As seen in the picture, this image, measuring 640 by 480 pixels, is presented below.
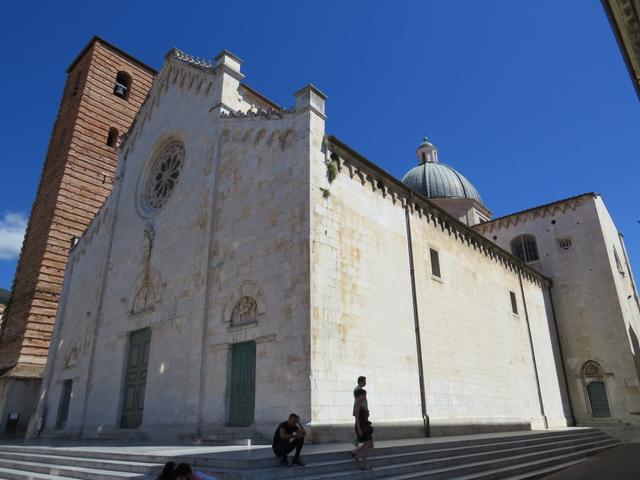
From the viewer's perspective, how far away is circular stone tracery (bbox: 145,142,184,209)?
57.7 ft

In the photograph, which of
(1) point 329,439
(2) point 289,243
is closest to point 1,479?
(1) point 329,439

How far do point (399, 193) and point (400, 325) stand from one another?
4741 mm

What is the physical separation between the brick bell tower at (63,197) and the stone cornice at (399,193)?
16.4 m

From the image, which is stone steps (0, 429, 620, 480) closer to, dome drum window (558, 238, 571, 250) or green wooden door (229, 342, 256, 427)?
green wooden door (229, 342, 256, 427)

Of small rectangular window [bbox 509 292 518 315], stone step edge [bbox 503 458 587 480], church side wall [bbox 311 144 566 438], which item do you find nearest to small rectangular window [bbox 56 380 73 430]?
church side wall [bbox 311 144 566 438]

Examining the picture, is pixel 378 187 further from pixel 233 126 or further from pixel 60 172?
pixel 60 172

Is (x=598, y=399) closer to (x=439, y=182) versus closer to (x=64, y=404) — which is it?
(x=439, y=182)

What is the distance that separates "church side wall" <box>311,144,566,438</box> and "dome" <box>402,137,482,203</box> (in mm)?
14181

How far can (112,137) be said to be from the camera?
29844 millimetres

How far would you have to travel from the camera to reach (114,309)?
57.0 ft

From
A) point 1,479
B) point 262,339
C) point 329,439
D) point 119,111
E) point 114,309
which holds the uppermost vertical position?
point 119,111

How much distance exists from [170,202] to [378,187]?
25.0ft

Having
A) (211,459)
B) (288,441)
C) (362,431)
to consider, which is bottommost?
(211,459)

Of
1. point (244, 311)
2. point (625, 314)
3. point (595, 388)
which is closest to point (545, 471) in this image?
point (244, 311)
